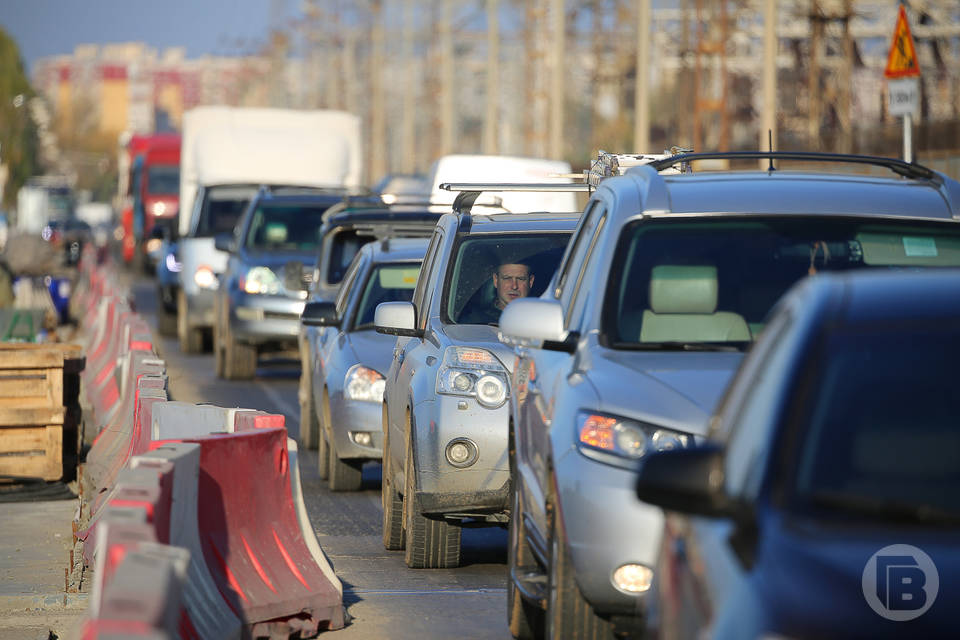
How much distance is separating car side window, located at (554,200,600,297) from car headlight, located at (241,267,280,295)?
14408 mm

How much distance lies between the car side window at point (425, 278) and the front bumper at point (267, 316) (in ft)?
36.0

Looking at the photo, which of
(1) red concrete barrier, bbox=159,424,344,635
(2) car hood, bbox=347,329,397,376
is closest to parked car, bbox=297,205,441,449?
(2) car hood, bbox=347,329,397,376

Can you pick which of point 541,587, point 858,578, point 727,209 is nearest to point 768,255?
point 727,209

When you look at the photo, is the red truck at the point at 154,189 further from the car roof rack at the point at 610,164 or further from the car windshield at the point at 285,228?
the car roof rack at the point at 610,164

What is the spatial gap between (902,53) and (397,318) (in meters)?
10.2

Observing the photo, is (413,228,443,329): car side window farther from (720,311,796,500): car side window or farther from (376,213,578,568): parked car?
(720,311,796,500): car side window

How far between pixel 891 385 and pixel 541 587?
285cm

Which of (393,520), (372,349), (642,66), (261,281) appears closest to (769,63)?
(642,66)

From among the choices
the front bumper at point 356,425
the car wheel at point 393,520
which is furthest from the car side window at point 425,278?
the front bumper at point 356,425

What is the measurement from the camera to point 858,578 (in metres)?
3.82

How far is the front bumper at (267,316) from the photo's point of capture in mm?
22047

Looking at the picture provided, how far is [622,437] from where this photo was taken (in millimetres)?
6078

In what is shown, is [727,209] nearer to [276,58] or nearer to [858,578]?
[858,578]

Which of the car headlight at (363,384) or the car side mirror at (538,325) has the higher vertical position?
the car side mirror at (538,325)
